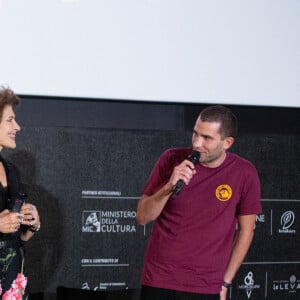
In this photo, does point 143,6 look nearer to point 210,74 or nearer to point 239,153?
point 210,74

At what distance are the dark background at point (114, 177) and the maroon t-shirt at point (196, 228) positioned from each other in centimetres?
146

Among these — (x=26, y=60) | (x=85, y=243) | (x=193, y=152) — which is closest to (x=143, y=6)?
(x=26, y=60)

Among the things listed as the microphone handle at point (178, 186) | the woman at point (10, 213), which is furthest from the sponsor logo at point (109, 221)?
the microphone handle at point (178, 186)

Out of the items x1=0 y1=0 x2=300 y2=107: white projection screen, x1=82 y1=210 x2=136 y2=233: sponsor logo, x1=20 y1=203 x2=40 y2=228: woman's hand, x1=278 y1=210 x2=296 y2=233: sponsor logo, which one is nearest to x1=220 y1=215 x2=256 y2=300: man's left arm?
x1=20 y1=203 x2=40 y2=228: woman's hand

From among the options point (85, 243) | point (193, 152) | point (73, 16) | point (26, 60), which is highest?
point (73, 16)

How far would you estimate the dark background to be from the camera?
4383 millimetres

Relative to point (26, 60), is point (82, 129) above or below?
below

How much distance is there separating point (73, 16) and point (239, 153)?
142cm

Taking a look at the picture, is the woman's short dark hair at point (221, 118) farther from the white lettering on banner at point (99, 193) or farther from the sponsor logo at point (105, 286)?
the sponsor logo at point (105, 286)

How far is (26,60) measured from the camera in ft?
14.2

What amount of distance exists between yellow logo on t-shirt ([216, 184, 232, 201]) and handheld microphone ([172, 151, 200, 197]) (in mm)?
155

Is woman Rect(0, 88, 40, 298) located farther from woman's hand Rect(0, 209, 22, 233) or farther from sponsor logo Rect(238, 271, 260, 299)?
sponsor logo Rect(238, 271, 260, 299)

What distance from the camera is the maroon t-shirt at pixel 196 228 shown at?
9.71ft

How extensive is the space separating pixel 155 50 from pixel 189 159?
1.91 m
